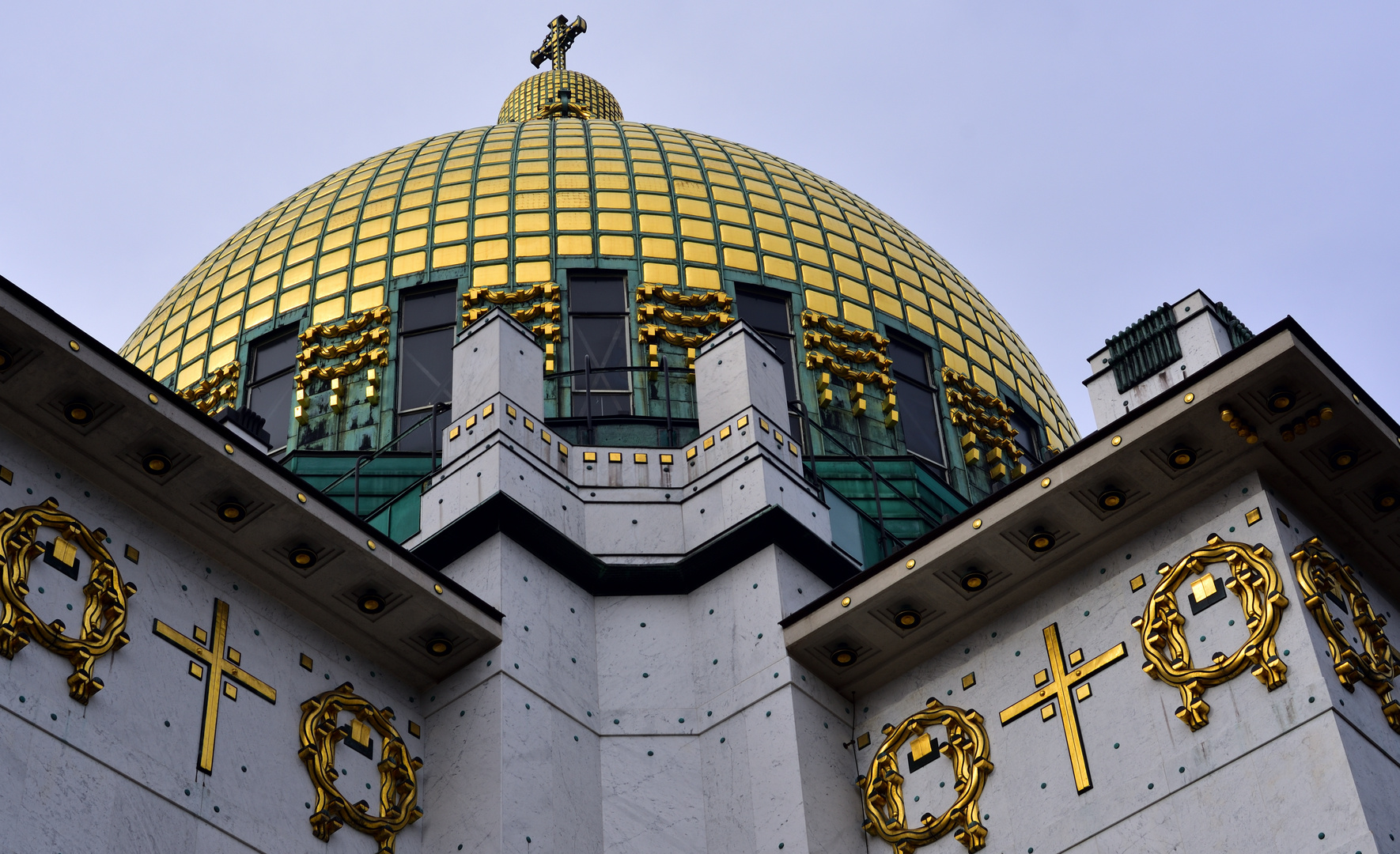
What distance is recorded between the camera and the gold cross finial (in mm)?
42000

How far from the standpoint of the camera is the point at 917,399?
85.0 feet

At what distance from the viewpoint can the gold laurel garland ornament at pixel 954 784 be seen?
15590 millimetres

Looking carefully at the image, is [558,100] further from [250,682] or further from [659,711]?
[250,682]

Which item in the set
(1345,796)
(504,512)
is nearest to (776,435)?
(504,512)

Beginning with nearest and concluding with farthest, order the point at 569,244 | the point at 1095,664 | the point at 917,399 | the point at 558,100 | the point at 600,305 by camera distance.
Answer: the point at 1095,664, the point at 600,305, the point at 917,399, the point at 569,244, the point at 558,100

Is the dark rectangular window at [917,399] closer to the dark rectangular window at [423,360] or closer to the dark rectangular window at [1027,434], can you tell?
the dark rectangular window at [1027,434]

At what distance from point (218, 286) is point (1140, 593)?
54.1ft

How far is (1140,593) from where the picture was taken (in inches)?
614

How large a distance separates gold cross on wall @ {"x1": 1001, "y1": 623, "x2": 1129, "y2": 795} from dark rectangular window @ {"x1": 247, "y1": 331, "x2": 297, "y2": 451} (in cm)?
1166

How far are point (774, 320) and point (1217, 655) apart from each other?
11748 millimetres

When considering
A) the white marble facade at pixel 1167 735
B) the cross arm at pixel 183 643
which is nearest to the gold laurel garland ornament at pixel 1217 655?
the white marble facade at pixel 1167 735

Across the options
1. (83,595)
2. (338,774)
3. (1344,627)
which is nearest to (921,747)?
(1344,627)

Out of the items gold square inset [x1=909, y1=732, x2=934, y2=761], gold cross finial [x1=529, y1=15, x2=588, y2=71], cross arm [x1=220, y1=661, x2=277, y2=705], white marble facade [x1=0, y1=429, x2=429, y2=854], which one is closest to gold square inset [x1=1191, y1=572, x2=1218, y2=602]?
gold square inset [x1=909, y1=732, x2=934, y2=761]

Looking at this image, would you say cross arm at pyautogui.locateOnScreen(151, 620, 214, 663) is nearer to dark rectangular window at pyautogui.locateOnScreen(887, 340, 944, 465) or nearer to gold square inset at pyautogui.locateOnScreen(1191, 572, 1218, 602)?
gold square inset at pyautogui.locateOnScreen(1191, 572, 1218, 602)
